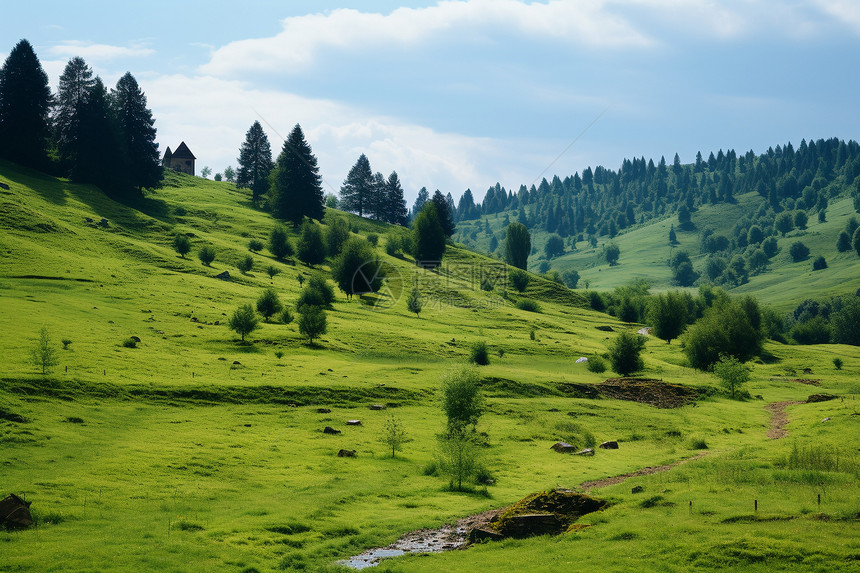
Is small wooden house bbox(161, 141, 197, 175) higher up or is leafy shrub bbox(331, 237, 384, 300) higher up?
small wooden house bbox(161, 141, 197, 175)

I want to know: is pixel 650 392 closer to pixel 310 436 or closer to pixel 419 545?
pixel 310 436

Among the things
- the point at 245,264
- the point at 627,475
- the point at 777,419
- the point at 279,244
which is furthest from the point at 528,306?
the point at 627,475

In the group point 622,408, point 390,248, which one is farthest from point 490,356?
point 390,248

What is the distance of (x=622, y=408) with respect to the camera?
2454 inches

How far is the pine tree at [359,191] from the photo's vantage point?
186 m

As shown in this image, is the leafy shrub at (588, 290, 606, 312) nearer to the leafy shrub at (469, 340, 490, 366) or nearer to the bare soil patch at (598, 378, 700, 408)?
the bare soil patch at (598, 378, 700, 408)

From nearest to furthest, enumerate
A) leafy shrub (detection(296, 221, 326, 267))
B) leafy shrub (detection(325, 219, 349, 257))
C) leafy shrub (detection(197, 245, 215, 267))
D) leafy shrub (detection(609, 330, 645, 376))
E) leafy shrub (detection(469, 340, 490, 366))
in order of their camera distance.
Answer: leafy shrub (detection(469, 340, 490, 366)) → leafy shrub (detection(609, 330, 645, 376)) → leafy shrub (detection(197, 245, 215, 267)) → leafy shrub (detection(296, 221, 326, 267)) → leafy shrub (detection(325, 219, 349, 257))

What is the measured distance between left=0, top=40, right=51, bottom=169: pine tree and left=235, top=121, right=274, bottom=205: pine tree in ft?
171

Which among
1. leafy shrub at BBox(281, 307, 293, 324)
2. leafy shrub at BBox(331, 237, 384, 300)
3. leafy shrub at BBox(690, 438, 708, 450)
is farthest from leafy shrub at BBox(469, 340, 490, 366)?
leafy shrub at BBox(331, 237, 384, 300)

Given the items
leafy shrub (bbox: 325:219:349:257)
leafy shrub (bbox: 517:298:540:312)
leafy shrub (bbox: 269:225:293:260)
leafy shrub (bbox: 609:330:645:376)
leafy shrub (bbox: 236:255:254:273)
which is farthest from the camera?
leafy shrub (bbox: 325:219:349:257)

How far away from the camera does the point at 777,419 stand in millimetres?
60531

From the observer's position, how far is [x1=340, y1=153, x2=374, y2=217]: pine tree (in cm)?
18588

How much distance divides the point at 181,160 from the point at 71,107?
66241mm

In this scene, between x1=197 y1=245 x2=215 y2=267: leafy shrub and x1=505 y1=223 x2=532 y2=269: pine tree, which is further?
x1=505 y1=223 x2=532 y2=269: pine tree
